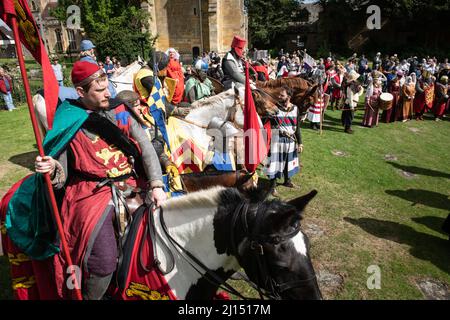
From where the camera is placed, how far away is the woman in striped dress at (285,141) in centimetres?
686

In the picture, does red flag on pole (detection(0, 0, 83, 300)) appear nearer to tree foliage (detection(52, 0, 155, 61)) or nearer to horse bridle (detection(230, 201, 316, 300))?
horse bridle (detection(230, 201, 316, 300))

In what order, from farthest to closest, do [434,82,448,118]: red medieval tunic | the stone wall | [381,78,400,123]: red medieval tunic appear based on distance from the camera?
the stone wall < [434,82,448,118]: red medieval tunic < [381,78,400,123]: red medieval tunic

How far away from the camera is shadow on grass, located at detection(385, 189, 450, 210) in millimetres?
7281

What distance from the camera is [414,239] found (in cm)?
589

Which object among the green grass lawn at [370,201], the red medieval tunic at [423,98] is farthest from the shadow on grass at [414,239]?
the red medieval tunic at [423,98]

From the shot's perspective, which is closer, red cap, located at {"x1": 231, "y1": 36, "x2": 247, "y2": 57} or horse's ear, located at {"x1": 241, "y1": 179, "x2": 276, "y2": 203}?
horse's ear, located at {"x1": 241, "y1": 179, "x2": 276, "y2": 203}

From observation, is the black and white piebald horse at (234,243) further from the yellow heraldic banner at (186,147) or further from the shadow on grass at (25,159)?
the shadow on grass at (25,159)

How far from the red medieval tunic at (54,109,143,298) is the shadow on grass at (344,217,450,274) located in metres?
5.25

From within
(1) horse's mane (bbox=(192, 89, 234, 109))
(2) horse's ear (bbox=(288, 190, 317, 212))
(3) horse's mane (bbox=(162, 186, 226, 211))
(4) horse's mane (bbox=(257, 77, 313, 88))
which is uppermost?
(4) horse's mane (bbox=(257, 77, 313, 88))

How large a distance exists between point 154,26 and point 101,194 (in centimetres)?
4129

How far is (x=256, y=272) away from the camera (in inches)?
89.4

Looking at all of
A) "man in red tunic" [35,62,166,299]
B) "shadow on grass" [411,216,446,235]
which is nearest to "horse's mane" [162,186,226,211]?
"man in red tunic" [35,62,166,299]
